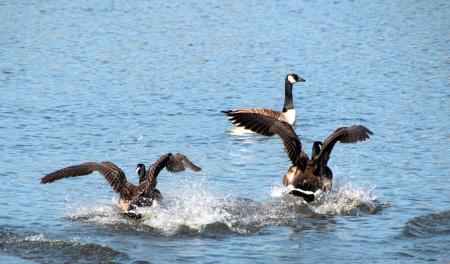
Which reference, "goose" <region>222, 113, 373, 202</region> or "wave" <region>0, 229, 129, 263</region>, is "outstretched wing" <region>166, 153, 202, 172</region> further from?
"wave" <region>0, 229, 129, 263</region>

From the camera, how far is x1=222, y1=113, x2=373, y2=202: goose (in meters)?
13.3

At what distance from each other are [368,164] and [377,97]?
21.4 ft

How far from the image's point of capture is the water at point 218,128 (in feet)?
38.6

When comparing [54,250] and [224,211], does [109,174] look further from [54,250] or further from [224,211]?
[54,250]

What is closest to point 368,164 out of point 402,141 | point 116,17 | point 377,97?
point 402,141

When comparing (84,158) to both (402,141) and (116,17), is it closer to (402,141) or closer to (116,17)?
(402,141)

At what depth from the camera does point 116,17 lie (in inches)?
1425

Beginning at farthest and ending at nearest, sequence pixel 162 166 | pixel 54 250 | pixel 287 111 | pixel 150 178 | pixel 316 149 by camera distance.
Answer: pixel 287 111 → pixel 316 149 → pixel 162 166 → pixel 150 178 → pixel 54 250

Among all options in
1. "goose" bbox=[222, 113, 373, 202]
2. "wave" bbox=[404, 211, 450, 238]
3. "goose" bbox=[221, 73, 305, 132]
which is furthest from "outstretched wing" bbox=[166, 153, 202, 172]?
"goose" bbox=[221, 73, 305, 132]

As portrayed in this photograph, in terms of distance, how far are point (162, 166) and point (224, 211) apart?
1.03 m

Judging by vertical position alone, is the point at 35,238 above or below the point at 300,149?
below

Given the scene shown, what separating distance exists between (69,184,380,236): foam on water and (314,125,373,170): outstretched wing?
1.72 feet

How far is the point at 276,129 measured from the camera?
13.4 meters

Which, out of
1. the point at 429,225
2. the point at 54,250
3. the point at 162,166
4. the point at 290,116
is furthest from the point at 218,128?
the point at 54,250
